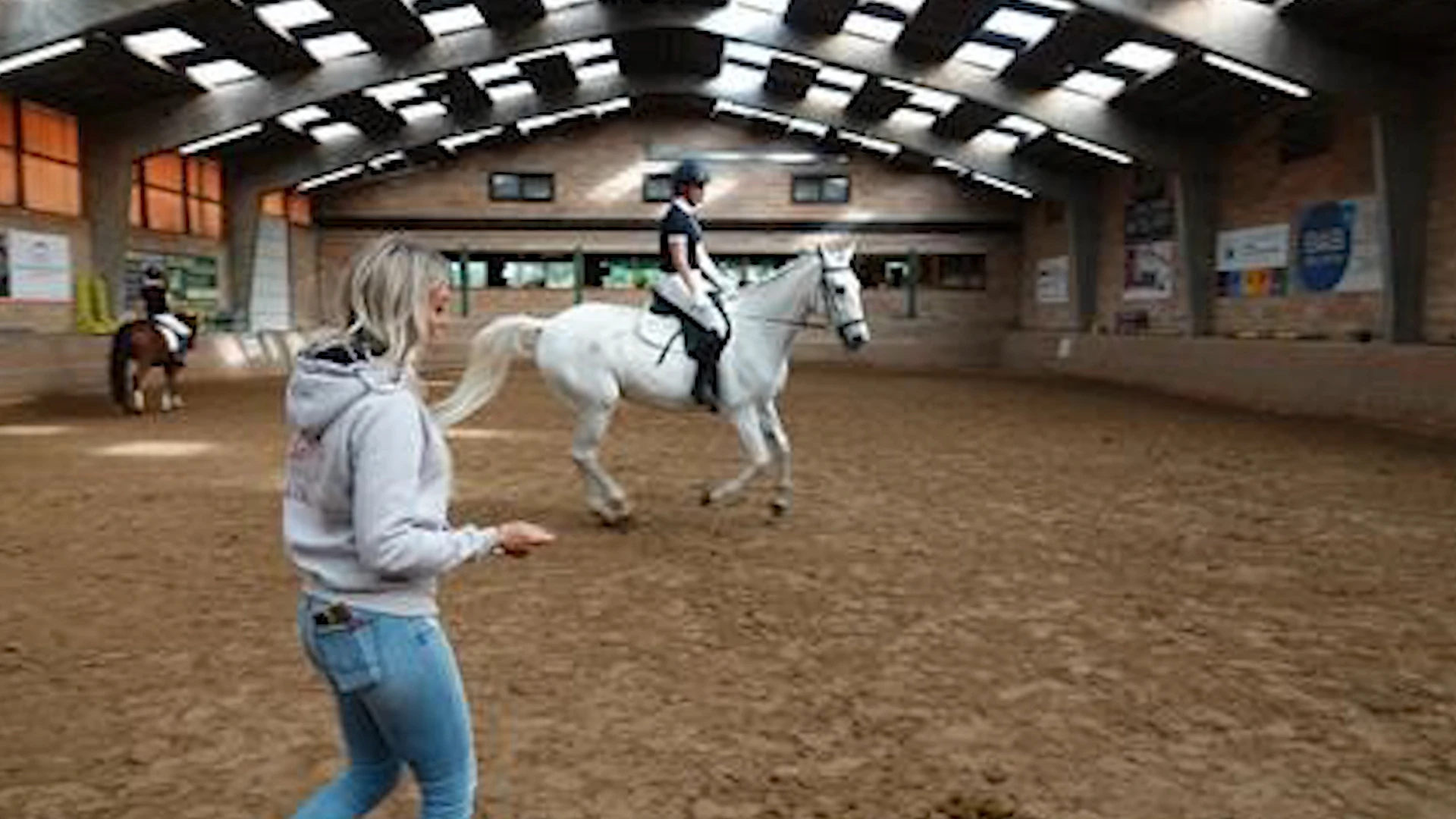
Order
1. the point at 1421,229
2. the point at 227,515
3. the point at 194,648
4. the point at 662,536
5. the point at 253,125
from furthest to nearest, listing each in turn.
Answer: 1. the point at 253,125
2. the point at 1421,229
3. the point at 227,515
4. the point at 662,536
5. the point at 194,648

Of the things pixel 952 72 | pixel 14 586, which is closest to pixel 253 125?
pixel 952 72

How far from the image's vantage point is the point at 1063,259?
25.5 m

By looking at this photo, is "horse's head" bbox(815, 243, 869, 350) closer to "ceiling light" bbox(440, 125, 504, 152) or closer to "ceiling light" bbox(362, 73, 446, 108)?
"ceiling light" bbox(362, 73, 446, 108)

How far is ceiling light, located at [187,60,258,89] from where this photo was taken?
58.3 ft

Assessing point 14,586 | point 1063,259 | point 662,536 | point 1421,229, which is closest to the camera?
point 14,586

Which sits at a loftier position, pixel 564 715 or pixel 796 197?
pixel 796 197

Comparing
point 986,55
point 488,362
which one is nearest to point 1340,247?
point 986,55

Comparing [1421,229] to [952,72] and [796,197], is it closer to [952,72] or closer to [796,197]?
[952,72]

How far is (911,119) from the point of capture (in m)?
24.0

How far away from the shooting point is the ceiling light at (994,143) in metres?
23.9

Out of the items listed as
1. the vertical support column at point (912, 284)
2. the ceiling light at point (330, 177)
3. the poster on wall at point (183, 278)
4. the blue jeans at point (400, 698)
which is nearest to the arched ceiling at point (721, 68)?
the ceiling light at point (330, 177)

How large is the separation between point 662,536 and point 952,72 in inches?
559

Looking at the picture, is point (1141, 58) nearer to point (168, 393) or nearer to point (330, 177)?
point (168, 393)

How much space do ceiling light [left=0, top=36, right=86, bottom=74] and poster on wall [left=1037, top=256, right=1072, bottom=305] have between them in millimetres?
19097
